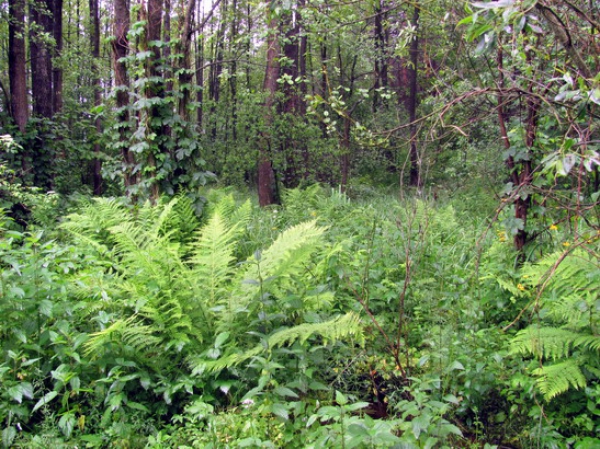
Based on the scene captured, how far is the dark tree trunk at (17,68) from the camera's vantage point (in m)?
8.76

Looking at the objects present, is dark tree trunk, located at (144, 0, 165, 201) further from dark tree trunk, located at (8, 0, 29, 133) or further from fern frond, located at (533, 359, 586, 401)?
fern frond, located at (533, 359, 586, 401)

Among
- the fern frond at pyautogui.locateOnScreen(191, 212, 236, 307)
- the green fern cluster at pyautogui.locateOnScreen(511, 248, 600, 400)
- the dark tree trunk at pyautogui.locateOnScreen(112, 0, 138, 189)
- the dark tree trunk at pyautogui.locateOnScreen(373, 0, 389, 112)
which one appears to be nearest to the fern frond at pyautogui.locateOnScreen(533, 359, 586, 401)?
the green fern cluster at pyautogui.locateOnScreen(511, 248, 600, 400)

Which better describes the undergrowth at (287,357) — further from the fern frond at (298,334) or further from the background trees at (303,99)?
the background trees at (303,99)

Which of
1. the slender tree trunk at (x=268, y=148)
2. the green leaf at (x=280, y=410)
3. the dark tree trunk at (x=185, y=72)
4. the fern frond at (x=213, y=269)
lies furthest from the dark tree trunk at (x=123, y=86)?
the green leaf at (x=280, y=410)

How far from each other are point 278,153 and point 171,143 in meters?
4.98

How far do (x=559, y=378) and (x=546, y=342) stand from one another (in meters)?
0.25

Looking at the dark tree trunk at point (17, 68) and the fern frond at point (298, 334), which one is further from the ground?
the dark tree trunk at point (17, 68)

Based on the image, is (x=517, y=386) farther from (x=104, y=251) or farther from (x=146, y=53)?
(x=146, y=53)

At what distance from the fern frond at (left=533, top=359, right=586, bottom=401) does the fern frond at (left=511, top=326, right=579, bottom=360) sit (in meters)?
0.07

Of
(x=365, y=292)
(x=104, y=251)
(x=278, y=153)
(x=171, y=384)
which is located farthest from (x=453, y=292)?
(x=278, y=153)

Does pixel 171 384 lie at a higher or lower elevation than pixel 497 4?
lower

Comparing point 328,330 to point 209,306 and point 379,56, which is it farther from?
point 379,56

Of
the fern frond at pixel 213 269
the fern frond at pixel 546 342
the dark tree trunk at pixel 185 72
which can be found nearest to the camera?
the fern frond at pixel 546 342

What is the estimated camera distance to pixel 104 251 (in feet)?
14.4
